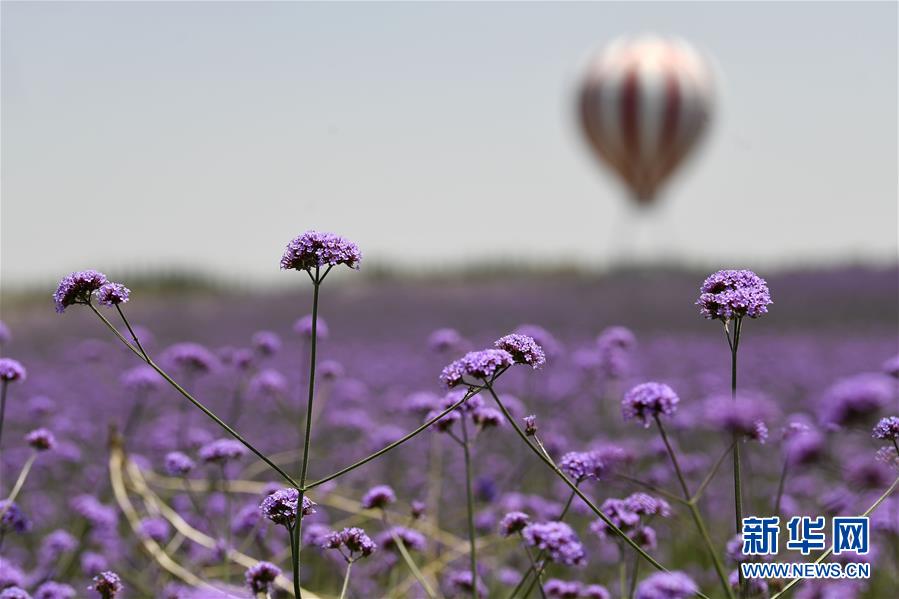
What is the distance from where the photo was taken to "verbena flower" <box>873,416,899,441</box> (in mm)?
2729

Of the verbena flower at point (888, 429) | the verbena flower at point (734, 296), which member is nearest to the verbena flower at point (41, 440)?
the verbena flower at point (734, 296)

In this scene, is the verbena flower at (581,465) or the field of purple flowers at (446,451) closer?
the field of purple flowers at (446,451)

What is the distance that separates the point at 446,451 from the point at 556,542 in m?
5.88

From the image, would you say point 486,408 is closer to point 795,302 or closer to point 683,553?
point 683,553

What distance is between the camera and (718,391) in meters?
8.85

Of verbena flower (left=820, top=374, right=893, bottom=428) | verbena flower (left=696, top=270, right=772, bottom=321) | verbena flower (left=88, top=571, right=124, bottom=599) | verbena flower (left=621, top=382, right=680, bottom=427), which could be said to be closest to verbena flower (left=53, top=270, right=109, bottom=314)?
verbena flower (left=88, top=571, right=124, bottom=599)

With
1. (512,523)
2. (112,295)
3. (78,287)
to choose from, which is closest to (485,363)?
(512,523)

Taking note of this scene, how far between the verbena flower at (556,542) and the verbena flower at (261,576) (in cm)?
62

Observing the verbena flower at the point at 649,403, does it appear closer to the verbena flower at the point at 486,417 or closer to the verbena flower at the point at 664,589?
the verbena flower at the point at 664,589

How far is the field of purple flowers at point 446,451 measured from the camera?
265 centimetres

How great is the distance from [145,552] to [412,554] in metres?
0.99

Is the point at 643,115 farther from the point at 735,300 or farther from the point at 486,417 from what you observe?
the point at 735,300

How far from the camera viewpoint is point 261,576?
2770mm

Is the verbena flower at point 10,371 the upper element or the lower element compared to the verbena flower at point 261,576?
upper
